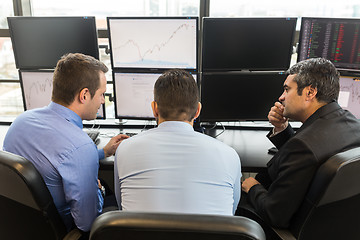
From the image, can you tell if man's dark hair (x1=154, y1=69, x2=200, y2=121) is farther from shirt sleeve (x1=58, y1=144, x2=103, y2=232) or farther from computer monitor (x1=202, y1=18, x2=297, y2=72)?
computer monitor (x1=202, y1=18, x2=297, y2=72)

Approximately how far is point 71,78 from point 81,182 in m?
0.45

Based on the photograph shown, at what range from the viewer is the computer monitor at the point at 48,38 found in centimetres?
183

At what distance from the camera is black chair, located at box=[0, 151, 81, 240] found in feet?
3.28

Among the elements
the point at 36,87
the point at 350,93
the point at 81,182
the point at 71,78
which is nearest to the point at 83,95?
the point at 71,78

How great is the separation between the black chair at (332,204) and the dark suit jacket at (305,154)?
0.15 feet

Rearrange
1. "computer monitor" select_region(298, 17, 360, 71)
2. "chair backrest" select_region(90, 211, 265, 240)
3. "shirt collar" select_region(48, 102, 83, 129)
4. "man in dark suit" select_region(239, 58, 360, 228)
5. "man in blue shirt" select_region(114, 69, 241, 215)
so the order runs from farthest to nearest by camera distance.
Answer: "computer monitor" select_region(298, 17, 360, 71), "shirt collar" select_region(48, 102, 83, 129), "man in dark suit" select_region(239, 58, 360, 228), "man in blue shirt" select_region(114, 69, 241, 215), "chair backrest" select_region(90, 211, 265, 240)

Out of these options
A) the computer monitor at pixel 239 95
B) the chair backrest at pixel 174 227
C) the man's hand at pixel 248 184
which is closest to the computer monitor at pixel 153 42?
the computer monitor at pixel 239 95

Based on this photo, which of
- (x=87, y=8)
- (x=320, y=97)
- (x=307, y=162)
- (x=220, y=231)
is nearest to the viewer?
(x=220, y=231)

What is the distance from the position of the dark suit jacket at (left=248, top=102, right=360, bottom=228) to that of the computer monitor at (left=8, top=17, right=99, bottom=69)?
126cm

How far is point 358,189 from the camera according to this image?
3.54ft

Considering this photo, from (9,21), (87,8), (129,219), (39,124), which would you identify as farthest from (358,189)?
(87,8)

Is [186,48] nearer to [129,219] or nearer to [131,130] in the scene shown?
[131,130]

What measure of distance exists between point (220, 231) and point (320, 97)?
91 cm

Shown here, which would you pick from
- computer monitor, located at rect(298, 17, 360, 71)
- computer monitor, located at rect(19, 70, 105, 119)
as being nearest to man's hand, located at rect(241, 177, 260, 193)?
computer monitor, located at rect(298, 17, 360, 71)
